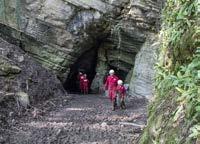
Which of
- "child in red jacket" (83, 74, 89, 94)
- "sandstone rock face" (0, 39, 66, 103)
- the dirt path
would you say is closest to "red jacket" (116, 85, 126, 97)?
the dirt path

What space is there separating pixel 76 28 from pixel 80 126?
5753mm

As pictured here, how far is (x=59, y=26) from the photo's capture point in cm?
1426

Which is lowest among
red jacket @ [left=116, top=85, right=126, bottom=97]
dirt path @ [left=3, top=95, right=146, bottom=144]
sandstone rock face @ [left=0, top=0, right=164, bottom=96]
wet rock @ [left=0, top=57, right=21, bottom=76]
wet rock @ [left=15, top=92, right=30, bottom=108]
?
dirt path @ [left=3, top=95, right=146, bottom=144]

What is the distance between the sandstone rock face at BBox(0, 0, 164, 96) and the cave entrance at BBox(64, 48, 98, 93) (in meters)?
0.65

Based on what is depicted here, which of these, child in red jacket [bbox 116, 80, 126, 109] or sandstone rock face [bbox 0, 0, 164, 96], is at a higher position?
sandstone rock face [bbox 0, 0, 164, 96]

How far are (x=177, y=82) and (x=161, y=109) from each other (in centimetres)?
45

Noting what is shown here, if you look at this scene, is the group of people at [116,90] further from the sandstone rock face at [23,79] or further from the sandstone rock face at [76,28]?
the sandstone rock face at [76,28]

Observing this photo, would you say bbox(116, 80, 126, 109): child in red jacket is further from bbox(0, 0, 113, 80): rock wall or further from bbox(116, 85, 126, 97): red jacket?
bbox(0, 0, 113, 80): rock wall

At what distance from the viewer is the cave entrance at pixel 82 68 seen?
16594 mm

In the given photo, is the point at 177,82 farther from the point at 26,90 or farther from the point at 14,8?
the point at 14,8

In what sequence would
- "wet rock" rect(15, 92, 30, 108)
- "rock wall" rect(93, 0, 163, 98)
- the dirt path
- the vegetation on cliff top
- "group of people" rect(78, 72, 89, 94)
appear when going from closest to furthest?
the vegetation on cliff top, the dirt path, "wet rock" rect(15, 92, 30, 108), "rock wall" rect(93, 0, 163, 98), "group of people" rect(78, 72, 89, 94)

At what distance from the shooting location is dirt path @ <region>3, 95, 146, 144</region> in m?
8.39

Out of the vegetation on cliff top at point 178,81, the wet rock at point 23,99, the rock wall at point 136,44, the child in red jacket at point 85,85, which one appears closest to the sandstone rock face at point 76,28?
the rock wall at point 136,44

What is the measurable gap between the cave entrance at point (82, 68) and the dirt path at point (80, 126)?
533cm
